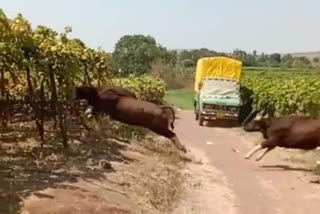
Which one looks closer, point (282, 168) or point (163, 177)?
point (163, 177)

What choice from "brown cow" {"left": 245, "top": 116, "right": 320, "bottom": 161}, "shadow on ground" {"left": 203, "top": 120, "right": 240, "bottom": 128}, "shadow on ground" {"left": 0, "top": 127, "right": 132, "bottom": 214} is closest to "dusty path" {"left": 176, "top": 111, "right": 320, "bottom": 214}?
"brown cow" {"left": 245, "top": 116, "right": 320, "bottom": 161}

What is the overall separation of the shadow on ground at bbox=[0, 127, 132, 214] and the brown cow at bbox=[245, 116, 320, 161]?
3.90 metres

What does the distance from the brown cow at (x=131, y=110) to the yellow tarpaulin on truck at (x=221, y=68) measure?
16.0 m

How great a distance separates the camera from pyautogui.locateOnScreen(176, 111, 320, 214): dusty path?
15.0m

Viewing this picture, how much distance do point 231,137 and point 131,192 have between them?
53.0 ft

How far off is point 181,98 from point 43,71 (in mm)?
43993

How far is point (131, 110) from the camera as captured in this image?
21.3 m

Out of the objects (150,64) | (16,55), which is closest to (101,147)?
(16,55)

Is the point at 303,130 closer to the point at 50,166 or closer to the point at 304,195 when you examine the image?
the point at 304,195

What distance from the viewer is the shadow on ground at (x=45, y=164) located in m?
12.1

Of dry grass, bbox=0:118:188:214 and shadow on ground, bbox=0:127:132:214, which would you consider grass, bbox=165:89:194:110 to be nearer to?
dry grass, bbox=0:118:188:214

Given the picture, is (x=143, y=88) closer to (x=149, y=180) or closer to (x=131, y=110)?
(x=131, y=110)

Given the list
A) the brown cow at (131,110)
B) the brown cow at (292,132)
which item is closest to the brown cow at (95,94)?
the brown cow at (131,110)

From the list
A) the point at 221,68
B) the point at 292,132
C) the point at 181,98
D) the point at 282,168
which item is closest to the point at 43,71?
the point at 292,132
